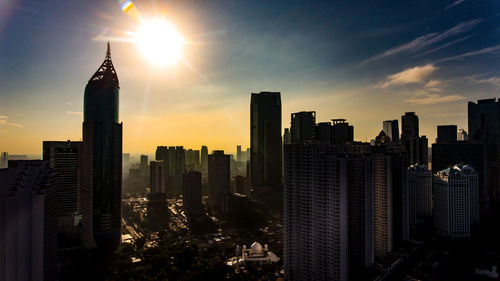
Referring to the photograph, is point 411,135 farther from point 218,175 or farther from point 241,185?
point 218,175

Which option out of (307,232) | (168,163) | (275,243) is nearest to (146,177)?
(168,163)

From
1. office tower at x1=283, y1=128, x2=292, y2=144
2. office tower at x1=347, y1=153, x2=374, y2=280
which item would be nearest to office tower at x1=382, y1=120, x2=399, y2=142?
office tower at x1=347, y1=153, x2=374, y2=280

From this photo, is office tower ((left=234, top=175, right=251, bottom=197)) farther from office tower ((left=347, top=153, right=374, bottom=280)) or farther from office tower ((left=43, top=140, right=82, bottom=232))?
office tower ((left=347, top=153, right=374, bottom=280))

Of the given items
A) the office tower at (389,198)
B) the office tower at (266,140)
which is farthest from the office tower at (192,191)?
the office tower at (389,198)

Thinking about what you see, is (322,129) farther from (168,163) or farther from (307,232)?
(168,163)

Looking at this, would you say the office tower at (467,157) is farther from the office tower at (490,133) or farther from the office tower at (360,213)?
the office tower at (360,213)

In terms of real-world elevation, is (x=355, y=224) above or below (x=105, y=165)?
below
